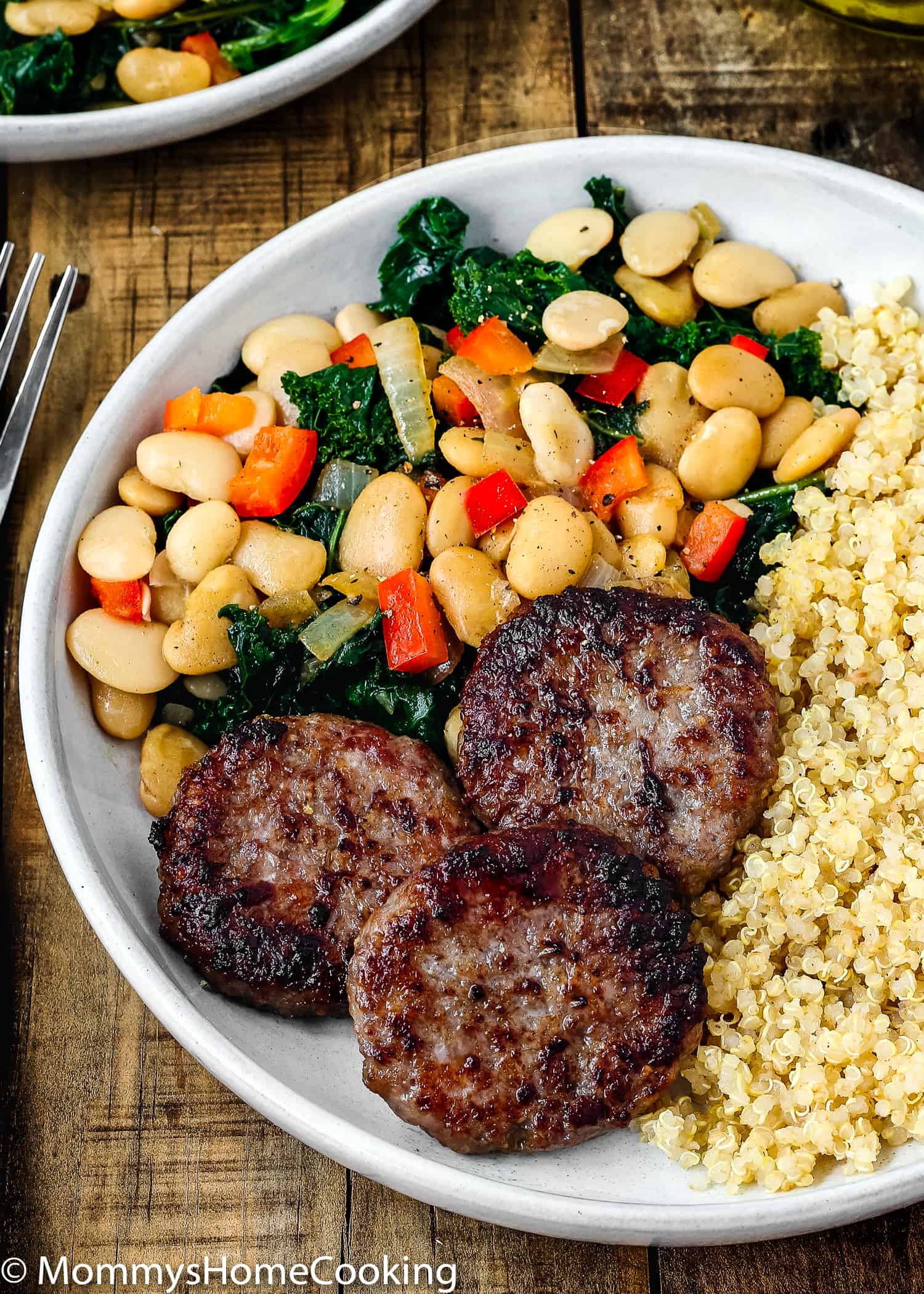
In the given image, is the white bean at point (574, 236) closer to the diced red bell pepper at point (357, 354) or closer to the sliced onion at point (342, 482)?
the diced red bell pepper at point (357, 354)

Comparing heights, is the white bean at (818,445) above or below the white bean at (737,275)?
below

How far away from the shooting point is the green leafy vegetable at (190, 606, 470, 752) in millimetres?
2826

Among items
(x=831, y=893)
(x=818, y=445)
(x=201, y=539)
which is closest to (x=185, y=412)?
(x=201, y=539)

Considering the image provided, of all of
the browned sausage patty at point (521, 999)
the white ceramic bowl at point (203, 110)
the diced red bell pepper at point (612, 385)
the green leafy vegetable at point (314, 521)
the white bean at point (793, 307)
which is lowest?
the browned sausage patty at point (521, 999)

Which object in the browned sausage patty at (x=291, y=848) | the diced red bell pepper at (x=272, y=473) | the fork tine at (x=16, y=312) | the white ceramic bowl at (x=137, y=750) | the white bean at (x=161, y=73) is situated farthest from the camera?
the white bean at (x=161, y=73)

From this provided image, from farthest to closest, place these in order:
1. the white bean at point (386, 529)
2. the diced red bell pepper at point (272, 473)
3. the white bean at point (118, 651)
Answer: the diced red bell pepper at point (272, 473) → the white bean at point (386, 529) → the white bean at point (118, 651)

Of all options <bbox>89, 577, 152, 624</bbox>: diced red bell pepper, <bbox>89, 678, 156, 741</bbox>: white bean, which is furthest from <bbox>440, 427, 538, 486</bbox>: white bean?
<bbox>89, 678, 156, 741</bbox>: white bean

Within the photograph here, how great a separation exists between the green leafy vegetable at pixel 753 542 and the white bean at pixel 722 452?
9 centimetres

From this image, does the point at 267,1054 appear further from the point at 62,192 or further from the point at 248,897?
the point at 62,192

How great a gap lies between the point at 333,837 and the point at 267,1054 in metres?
0.48

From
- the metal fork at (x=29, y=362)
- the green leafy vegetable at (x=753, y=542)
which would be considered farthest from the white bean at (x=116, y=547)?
the green leafy vegetable at (x=753, y=542)

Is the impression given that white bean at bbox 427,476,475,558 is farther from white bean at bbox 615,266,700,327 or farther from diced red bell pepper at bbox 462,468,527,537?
white bean at bbox 615,266,700,327

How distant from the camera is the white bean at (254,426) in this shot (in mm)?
3021

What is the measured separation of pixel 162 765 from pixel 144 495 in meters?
0.66
